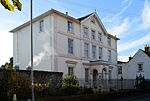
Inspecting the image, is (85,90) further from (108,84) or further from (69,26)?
(69,26)

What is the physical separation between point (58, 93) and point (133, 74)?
28.0 meters

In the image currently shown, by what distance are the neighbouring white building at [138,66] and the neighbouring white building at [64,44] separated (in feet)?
34.3

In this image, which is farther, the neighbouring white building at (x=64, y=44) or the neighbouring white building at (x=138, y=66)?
the neighbouring white building at (x=138, y=66)

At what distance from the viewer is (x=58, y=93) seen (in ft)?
44.1

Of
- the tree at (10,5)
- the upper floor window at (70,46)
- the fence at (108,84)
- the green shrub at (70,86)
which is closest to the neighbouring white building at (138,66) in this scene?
the fence at (108,84)

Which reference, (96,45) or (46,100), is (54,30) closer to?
(96,45)

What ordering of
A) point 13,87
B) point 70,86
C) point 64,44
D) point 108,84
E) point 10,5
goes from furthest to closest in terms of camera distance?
point 64,44
point 108,84
point 70,86
point 13,87
point 10,5

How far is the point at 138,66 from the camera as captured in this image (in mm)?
37438

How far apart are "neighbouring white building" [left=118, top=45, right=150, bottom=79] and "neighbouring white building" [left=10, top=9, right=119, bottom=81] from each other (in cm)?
1045

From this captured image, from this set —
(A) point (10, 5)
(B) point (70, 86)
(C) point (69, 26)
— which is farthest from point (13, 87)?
(C) point (69, 26)

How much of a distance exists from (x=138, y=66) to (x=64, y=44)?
70.1ft

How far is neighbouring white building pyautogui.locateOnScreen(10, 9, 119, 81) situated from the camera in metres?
21.6

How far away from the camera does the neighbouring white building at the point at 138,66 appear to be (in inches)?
1419

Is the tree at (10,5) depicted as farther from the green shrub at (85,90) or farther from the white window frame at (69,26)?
the white window frame at (69,26)
